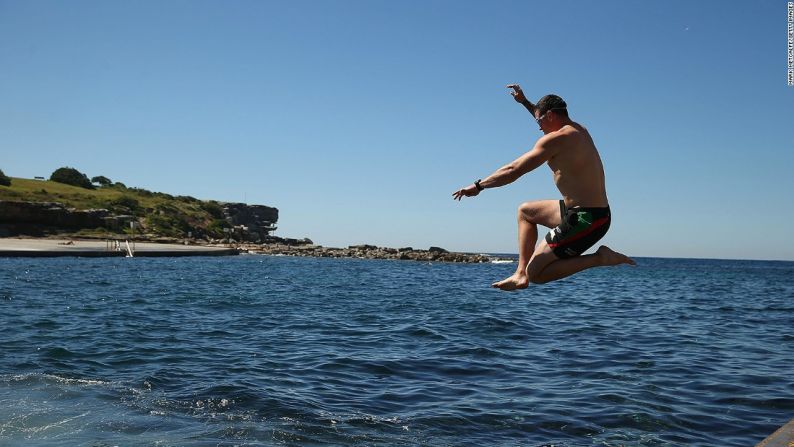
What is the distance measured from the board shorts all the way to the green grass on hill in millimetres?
90274

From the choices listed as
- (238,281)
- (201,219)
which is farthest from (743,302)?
(201,219)

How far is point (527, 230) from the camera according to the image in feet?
24.1

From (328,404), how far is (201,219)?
115 m

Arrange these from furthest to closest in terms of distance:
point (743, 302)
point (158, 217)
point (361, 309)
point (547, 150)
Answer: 1. point (158, 217)
2. point (743, 302)
3. point (361, 309)
4. point (547, 150)

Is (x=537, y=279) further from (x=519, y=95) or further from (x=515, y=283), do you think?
(x=519, y=95)

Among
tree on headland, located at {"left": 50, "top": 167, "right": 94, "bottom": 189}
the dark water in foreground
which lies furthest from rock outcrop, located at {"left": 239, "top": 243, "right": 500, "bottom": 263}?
the dark water in foreground

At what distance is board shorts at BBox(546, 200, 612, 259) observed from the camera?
6641mm

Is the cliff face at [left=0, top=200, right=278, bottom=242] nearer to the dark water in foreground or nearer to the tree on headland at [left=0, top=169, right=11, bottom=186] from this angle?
the tree on headland at [left=0, top=169, right=11, bottom=186]

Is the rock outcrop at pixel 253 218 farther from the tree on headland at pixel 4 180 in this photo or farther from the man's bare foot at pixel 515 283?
the man's bare foot at pixel 515 283

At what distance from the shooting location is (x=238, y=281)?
41.3 meters

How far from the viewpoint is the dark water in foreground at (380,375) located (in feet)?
31.3

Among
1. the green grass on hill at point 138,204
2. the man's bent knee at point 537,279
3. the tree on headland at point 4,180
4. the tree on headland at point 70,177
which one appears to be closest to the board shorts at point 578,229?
the man's bent knee at point 537,279

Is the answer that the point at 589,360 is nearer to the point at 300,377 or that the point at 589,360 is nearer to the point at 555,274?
the point at 300,377

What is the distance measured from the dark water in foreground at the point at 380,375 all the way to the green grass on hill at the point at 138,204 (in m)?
72.2
